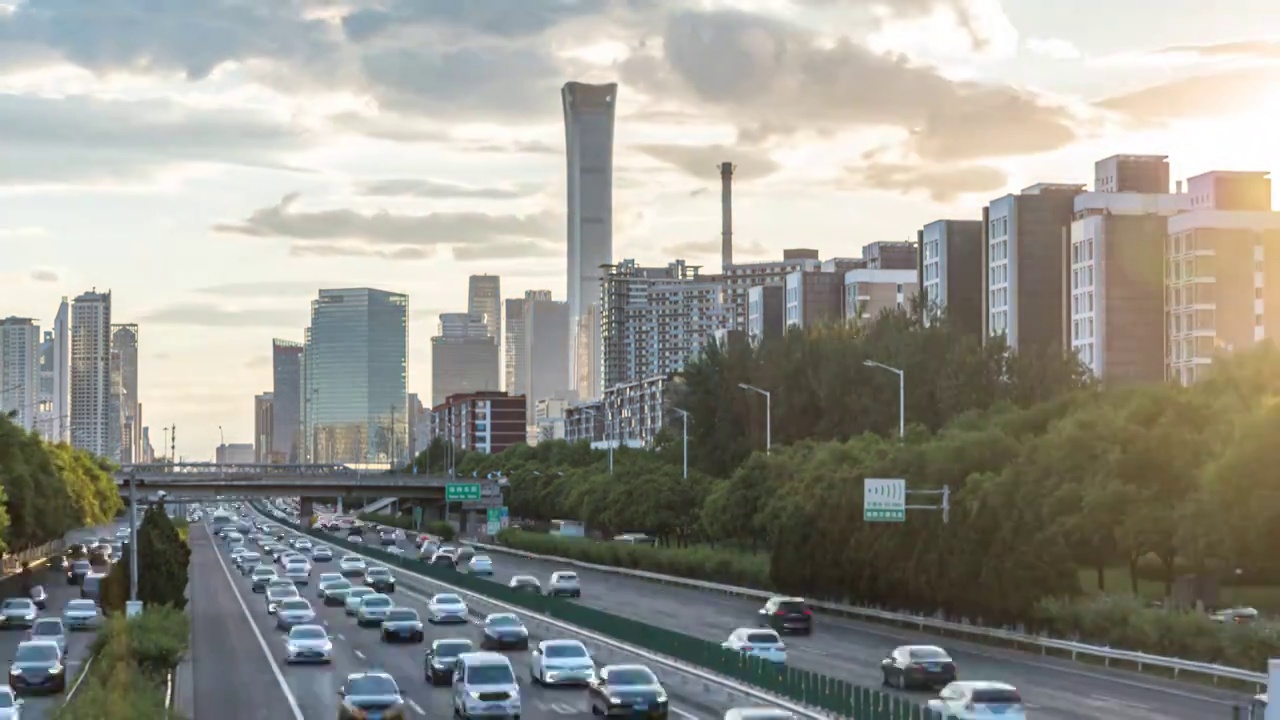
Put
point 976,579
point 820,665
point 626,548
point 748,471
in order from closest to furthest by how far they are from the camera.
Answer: point 820,665 < point 976,579 < point 748,471 < point 626,548

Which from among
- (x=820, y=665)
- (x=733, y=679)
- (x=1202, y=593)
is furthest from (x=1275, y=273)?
(x=733, y=679)

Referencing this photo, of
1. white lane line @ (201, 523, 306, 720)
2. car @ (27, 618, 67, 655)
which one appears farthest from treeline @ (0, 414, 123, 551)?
car @ (27, 618, 67, 655)

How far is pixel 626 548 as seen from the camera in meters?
120

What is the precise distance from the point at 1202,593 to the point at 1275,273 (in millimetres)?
82246

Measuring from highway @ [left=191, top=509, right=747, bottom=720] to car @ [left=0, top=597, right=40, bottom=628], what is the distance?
22.5 ft

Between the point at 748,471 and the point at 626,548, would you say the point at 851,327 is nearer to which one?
the point at 626,548

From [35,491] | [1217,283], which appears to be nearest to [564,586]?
[35,491]

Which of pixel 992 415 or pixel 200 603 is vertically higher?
pixel 992 415

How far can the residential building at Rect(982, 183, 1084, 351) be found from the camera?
164 metres

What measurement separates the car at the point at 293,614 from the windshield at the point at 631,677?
31091 millimetres

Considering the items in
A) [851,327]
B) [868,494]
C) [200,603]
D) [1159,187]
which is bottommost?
[200,603]

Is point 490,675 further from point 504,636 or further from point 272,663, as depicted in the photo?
point 504,636

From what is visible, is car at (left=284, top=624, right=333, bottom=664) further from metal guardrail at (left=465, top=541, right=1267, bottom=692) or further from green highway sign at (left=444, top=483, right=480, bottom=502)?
green highway sign at (left=444, top=483, right=480, bottom=502)

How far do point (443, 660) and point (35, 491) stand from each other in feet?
218
